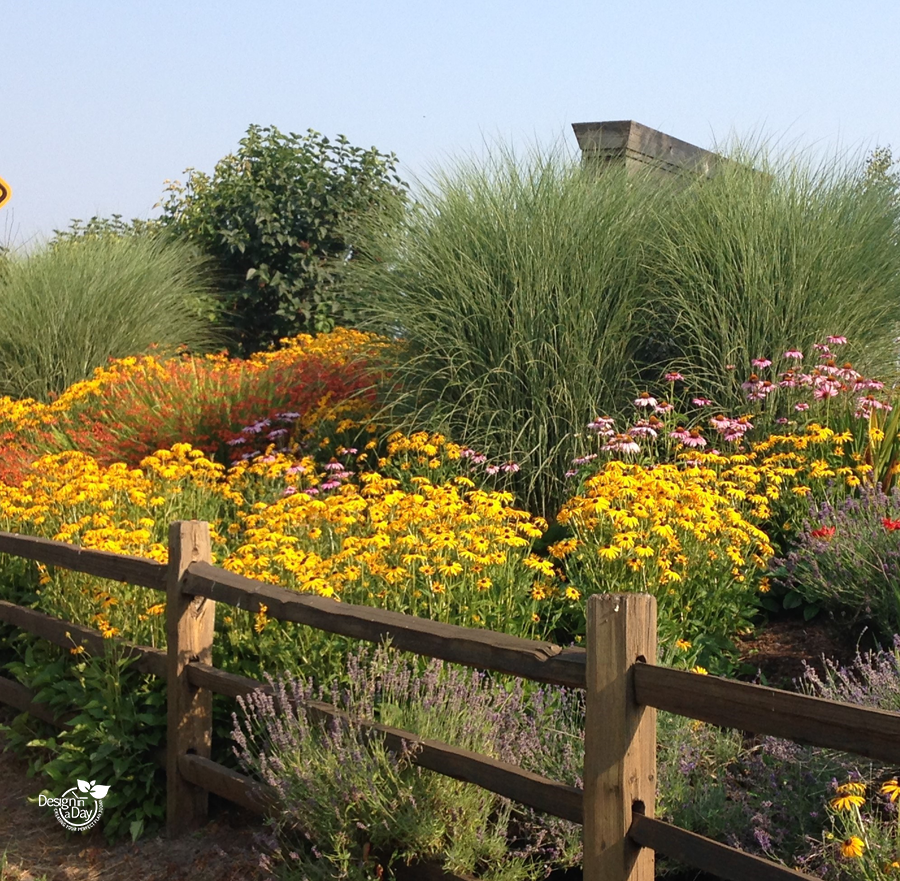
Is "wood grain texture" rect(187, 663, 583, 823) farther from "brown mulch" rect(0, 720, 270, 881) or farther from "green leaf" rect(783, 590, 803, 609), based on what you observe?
"green leaf" rect(783, 590, 803, 609)

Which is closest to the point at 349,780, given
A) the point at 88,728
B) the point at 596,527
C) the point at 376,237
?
the point at 88,728

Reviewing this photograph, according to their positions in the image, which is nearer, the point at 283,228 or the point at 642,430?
the point at 642,430

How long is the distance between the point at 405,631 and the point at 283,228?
9.68 metres

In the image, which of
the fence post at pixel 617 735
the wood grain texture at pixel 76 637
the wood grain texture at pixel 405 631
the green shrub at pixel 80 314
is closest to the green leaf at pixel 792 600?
the wood grain texture at pixel 405 631

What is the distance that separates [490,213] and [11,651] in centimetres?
385

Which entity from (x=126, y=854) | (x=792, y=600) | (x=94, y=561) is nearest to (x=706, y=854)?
(x=126, y=854)

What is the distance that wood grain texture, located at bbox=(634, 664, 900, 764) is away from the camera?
2443 millimetres

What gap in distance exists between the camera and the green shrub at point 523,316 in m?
6.64

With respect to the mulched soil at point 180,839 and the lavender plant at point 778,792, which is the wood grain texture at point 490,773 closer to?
the lavender plant at point 778,792

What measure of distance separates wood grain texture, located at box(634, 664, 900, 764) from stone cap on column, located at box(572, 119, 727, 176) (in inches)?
239

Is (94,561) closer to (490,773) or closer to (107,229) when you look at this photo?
(490,773)

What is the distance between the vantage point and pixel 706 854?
279cm

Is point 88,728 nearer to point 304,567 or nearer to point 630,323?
point 304,567

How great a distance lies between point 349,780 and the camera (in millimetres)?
3492
